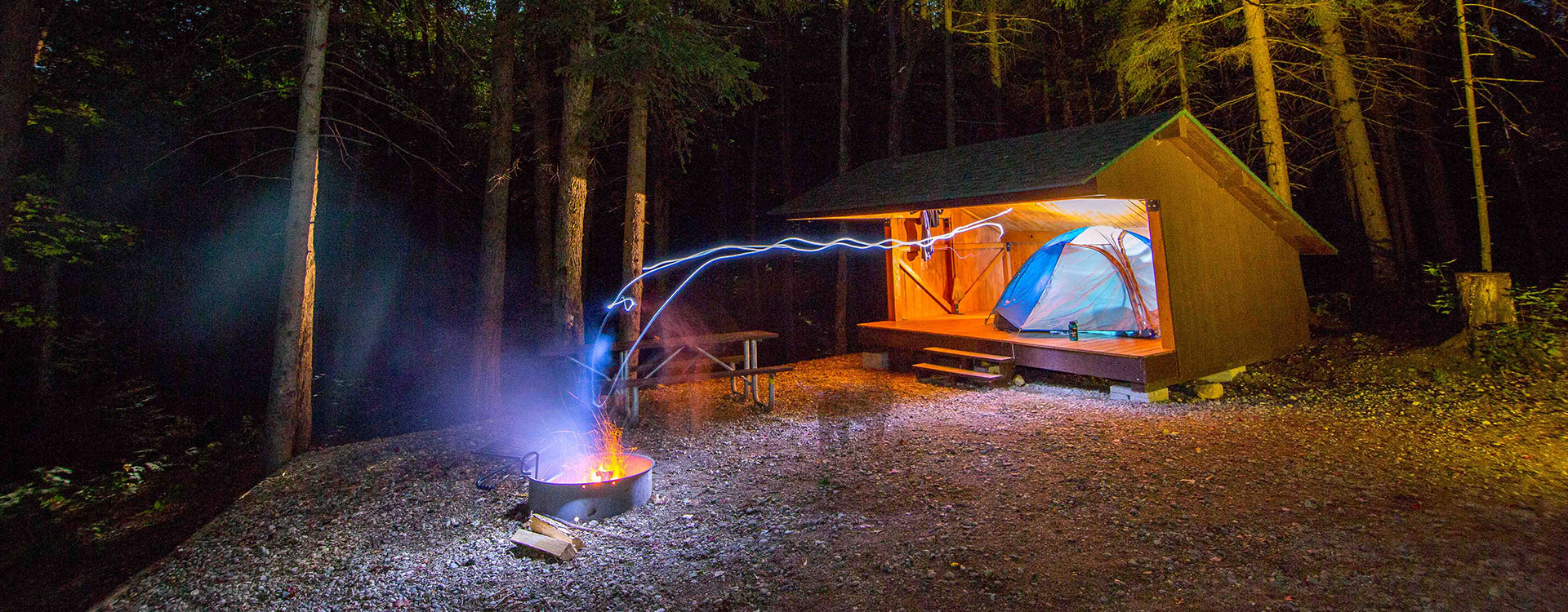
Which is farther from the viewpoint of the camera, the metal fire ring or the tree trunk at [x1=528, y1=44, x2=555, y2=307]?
the tree trunk at [x1=528, y1=44, x2=555, y2=307]

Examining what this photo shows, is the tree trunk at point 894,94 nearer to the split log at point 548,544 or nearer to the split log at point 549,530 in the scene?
the split log at point 549,530

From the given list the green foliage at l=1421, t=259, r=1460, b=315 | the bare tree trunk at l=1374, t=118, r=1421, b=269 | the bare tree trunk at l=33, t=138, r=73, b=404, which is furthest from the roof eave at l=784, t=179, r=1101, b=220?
the bare tree trunk at l=33, t=138, r=73, b=404

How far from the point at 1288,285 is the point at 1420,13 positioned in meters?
7.75

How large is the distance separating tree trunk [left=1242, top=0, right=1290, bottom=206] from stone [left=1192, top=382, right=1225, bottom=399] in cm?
398

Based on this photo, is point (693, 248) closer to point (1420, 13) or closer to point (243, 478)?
point (243, 478)

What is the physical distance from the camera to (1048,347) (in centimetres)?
763

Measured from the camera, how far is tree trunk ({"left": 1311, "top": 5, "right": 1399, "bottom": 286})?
10430 millimetres

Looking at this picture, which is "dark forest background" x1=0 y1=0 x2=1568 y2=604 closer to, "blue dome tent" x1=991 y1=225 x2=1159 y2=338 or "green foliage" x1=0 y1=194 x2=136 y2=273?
"green foliage" x1=0 y1=194 x2=136 y2=273

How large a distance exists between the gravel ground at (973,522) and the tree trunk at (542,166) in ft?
14.7

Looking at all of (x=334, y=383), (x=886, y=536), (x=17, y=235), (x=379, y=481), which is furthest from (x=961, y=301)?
(x=17, y=235)

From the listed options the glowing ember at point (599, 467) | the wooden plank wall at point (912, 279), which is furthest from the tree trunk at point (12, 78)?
the wooden plank wall at point (912, 279)

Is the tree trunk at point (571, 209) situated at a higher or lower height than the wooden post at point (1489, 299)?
higher

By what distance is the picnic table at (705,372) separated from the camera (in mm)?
6668

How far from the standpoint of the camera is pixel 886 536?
3.79m
